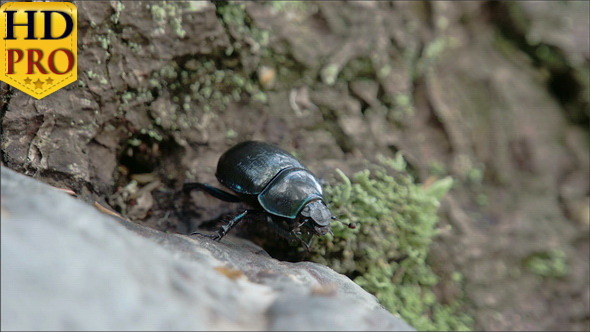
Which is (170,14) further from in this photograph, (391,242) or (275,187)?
(391,242)

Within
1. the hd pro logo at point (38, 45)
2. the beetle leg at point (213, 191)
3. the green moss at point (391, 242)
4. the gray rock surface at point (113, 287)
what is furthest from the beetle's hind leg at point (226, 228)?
the hd pro logo at point (38, 45)

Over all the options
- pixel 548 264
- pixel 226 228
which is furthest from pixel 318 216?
pixel 548 264

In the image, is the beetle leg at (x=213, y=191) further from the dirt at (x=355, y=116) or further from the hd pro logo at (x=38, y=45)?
the hd pro logo at (x=38, y=45)

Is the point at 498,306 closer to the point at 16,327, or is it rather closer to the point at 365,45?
the point at 365,45

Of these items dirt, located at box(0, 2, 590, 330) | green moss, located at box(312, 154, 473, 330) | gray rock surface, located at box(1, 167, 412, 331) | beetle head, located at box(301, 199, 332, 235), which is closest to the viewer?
gray rock surface, located at box(1, 167, 412, 331)

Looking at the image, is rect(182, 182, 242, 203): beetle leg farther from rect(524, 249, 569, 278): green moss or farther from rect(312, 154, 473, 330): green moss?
rect(524, 249, 569, 278): green moss

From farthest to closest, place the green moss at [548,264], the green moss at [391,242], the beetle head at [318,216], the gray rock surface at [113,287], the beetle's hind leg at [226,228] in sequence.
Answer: the green moss at [548,264] < the green moss at [391,242] < the beetle head at [318,216] < the beetle's hind leg at [226,228] < the gray rock surface at [113,287]

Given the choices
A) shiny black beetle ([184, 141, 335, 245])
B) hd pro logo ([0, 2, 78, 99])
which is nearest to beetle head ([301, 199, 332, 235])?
shiny black beetle ([184, 141, 335, 245])

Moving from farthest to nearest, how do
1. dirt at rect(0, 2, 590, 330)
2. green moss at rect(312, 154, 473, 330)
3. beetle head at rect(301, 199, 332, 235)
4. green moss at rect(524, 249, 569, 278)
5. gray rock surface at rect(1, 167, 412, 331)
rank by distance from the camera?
green moss at rect(524, 249, 569, 278), green moss at rect(312, 154, 473, 330), dirt at rect(0, 2, 590, 330), beetle head at rect(301, 199, 332, 235), gray rock surface at rect(1, 167, 412, 331)
